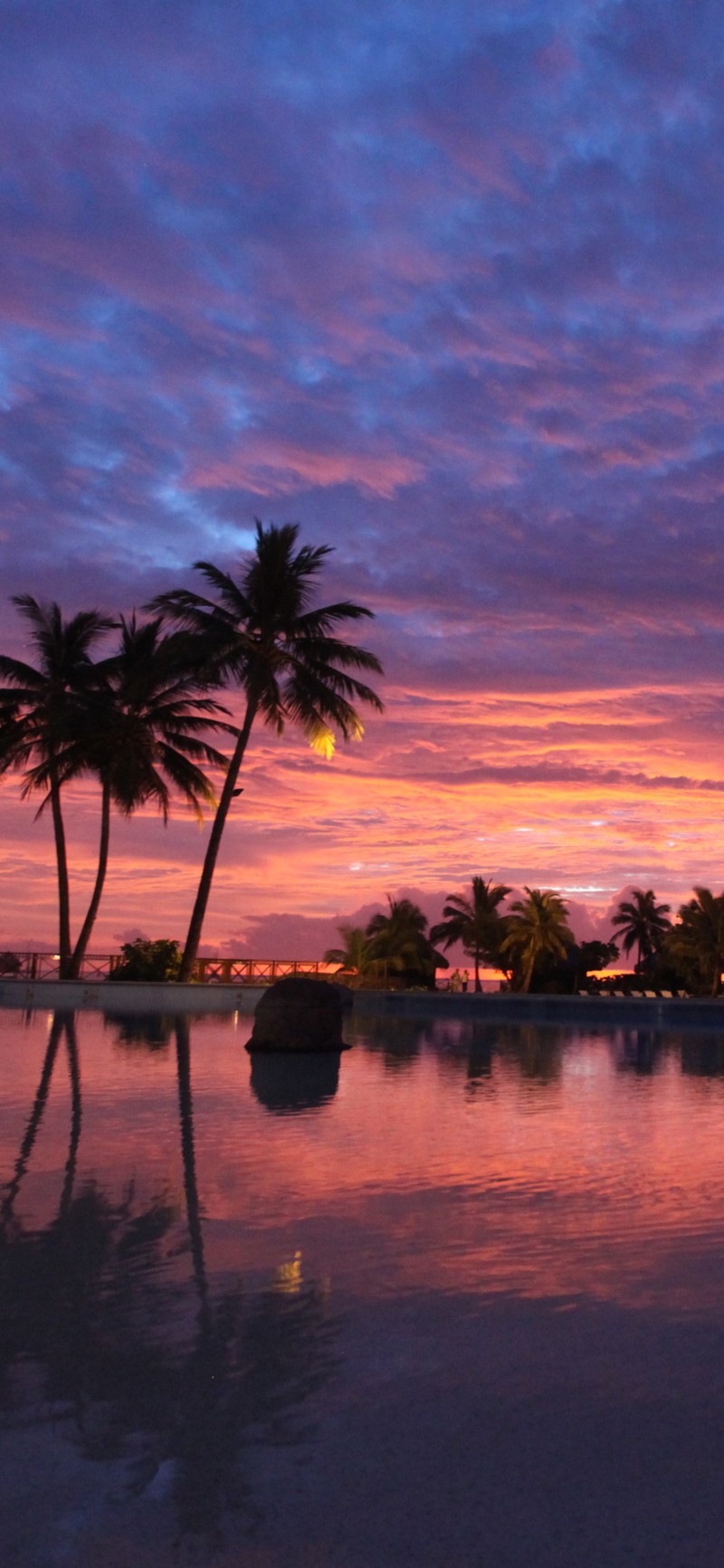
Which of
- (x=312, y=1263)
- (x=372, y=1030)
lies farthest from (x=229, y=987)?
(x=312, y=1263)

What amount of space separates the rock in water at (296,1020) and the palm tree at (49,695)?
793 inches

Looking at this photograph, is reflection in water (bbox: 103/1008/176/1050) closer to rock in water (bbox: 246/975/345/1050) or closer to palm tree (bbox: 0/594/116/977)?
rock in water (bbox: 246/975/345/1050)

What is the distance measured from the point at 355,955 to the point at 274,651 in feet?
62.7

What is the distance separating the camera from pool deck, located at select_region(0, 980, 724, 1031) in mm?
27328

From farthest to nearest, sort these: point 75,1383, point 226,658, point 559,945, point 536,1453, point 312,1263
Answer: point 559,945 → point 226,658 → point 312,1263 → point 75,1383 → point 536,1453

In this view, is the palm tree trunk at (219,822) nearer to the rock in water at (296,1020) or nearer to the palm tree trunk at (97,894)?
the palm tree trunk at (97,894)

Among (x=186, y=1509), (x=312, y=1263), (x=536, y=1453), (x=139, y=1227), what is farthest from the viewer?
(x=139, y=1227)

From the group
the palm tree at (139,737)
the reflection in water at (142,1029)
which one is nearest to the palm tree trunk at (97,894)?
the palm tree at (139,737)

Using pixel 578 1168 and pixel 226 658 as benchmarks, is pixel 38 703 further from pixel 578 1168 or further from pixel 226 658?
pixel 578 1168

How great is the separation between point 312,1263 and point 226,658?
25.6 metres

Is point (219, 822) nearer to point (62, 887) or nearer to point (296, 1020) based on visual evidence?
point (62, 887)

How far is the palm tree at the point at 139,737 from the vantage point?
109 feet

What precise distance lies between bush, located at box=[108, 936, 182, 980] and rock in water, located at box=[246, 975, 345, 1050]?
668 inches

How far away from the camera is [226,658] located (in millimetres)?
29734
